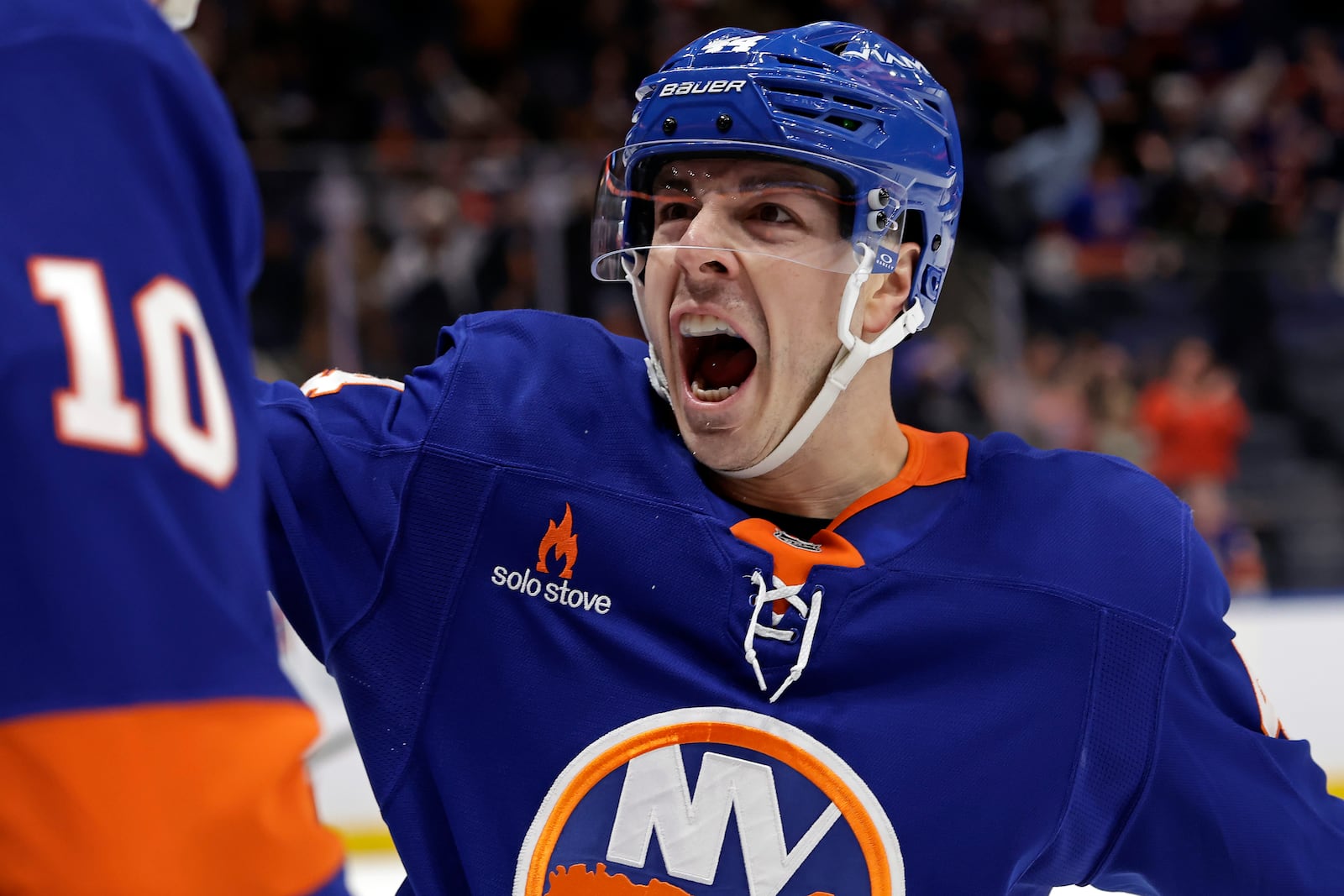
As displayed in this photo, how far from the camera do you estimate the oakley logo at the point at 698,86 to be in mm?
1733

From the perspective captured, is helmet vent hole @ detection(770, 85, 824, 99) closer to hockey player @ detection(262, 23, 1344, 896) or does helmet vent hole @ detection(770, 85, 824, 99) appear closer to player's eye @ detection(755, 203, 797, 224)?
hockey player @ detection(262, 23, 1344, 896)

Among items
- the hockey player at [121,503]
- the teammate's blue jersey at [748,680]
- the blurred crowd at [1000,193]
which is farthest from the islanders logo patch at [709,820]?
the blurred crowd at [1000,193]

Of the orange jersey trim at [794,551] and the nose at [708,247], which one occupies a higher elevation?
the nose at [708,247]

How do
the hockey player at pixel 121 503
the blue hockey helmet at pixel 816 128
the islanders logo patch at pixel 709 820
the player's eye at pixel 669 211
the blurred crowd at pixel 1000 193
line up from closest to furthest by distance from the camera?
the hockey player at pixel 121 503, the islanders logo patch at pixel 709 820, the blue hockey helmet at pixel 816 128, the player's eye at pixel 669 211, the blurred crowd at pixel 1000 193

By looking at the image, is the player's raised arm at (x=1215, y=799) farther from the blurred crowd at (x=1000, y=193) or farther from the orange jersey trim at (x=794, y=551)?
the blurred crowd at (x=1000, y=193)

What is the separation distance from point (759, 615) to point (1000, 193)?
6.04m


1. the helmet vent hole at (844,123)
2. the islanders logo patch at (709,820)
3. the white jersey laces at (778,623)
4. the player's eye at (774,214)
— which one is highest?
the helmet vent hole at (844,123)

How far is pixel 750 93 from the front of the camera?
5.65ft

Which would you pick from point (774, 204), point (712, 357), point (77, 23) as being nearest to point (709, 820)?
point (712, 357)

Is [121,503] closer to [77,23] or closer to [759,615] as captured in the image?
[77,23]

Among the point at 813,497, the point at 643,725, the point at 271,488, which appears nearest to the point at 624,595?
the point at 643,725

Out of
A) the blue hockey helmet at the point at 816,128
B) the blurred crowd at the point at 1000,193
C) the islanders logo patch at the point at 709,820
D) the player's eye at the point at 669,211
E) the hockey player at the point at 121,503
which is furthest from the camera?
the blurred crowd at the point at 1000,193

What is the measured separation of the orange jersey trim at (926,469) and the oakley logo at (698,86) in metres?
0.48

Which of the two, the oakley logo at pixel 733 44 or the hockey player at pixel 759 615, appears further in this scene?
the oakley logo at pixel 733 44
